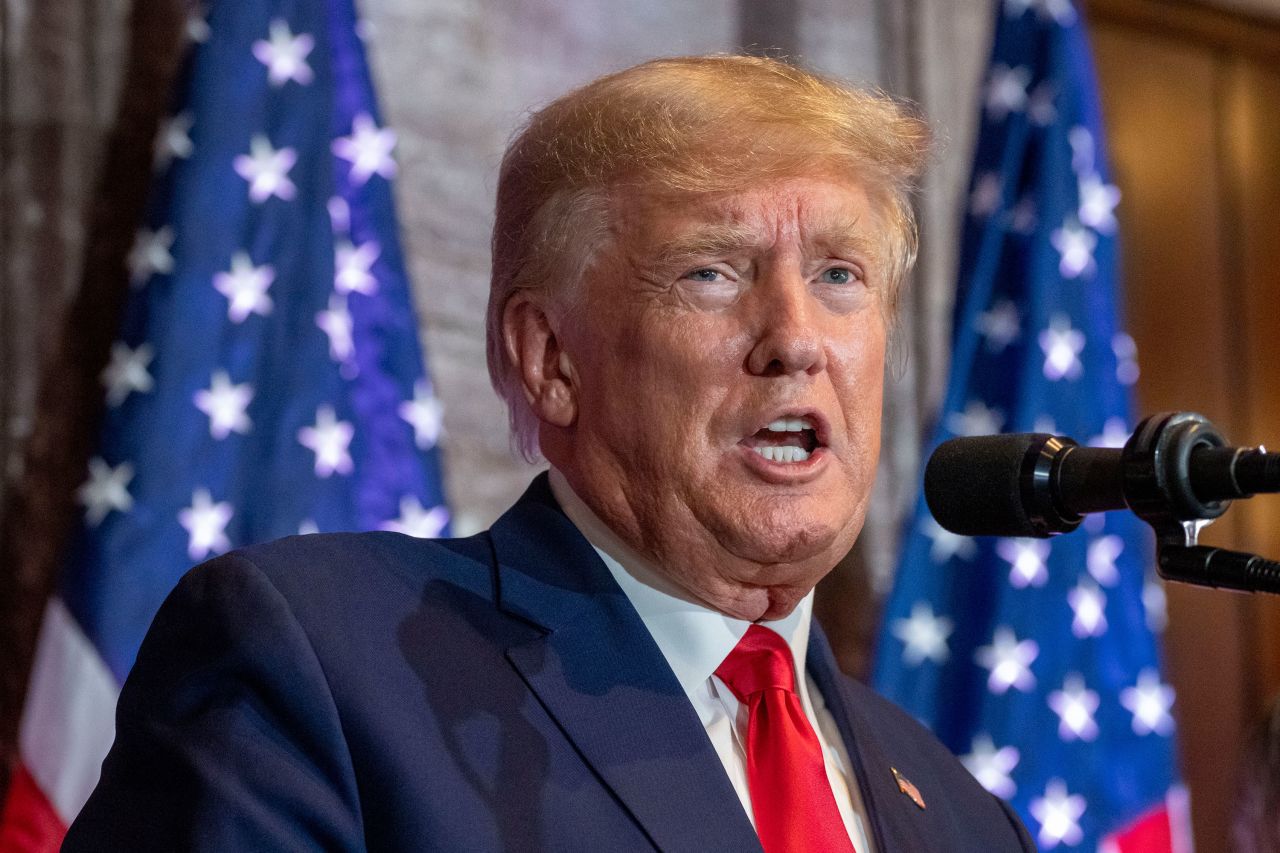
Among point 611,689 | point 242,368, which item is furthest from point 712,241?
point 242,368

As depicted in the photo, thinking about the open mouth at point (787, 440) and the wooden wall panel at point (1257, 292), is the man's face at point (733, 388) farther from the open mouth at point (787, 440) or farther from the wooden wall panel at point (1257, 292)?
the wooden wall panel at point (1257, 292)

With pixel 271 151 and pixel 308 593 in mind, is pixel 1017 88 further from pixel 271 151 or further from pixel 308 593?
pixel 308 593

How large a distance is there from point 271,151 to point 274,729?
187cm

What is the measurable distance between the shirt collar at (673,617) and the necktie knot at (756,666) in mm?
13

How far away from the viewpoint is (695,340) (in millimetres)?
1615

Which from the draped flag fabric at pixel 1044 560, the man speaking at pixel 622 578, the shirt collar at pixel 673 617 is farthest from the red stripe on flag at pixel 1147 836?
the shirt collar at pixel 673 617

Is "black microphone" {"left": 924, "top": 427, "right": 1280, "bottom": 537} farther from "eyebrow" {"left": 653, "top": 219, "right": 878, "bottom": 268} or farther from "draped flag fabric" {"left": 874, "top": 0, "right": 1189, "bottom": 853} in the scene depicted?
"draped flag fabric" {"left": 874, "top": 0, "right": 1189, "bottom": 853}

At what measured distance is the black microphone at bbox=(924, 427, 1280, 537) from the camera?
3.23 feet

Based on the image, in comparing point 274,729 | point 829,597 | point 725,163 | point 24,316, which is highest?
point 725,163

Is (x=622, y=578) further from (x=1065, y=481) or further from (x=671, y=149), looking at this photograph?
(x=1065, y=481)

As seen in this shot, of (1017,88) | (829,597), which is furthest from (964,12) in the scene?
A: (829,597)

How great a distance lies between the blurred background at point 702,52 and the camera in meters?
2.93

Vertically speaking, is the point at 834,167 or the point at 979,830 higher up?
the point at 834,167

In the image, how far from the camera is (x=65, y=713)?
266cm
